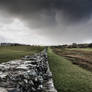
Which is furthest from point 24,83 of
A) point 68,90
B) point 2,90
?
point 68,90

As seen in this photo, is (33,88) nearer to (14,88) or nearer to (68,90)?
(14,88)

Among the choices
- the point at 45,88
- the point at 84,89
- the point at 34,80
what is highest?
the point at 34,80

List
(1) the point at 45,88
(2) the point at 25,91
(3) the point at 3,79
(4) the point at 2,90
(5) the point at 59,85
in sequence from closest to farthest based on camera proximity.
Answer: (4) the point at 2,90
(2) the point at 25,91
(3) the point at 3,79
(1) the point at 45,88
(5) the point at 59,85

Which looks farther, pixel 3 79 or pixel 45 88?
pixel 45 88

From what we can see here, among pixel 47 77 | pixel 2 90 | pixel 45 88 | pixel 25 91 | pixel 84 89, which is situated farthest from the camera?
pixel 84 89

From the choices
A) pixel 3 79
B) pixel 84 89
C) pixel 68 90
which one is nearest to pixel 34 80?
pixel 3 79

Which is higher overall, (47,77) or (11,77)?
(11,77)

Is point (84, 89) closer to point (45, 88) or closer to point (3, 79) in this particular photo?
point (45, 88)

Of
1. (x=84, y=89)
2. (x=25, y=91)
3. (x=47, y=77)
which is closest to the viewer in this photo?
(x=25, y=91)

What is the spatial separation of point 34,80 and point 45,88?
0.80m

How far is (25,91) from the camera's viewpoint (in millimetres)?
5016

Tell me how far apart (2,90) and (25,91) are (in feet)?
3.64

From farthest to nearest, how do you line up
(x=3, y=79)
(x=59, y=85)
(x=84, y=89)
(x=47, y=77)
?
(x=59, y=85)
(x=84, y=89)
(x=47, y=77)
(x=3, y=79)

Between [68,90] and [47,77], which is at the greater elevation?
[47,77]
